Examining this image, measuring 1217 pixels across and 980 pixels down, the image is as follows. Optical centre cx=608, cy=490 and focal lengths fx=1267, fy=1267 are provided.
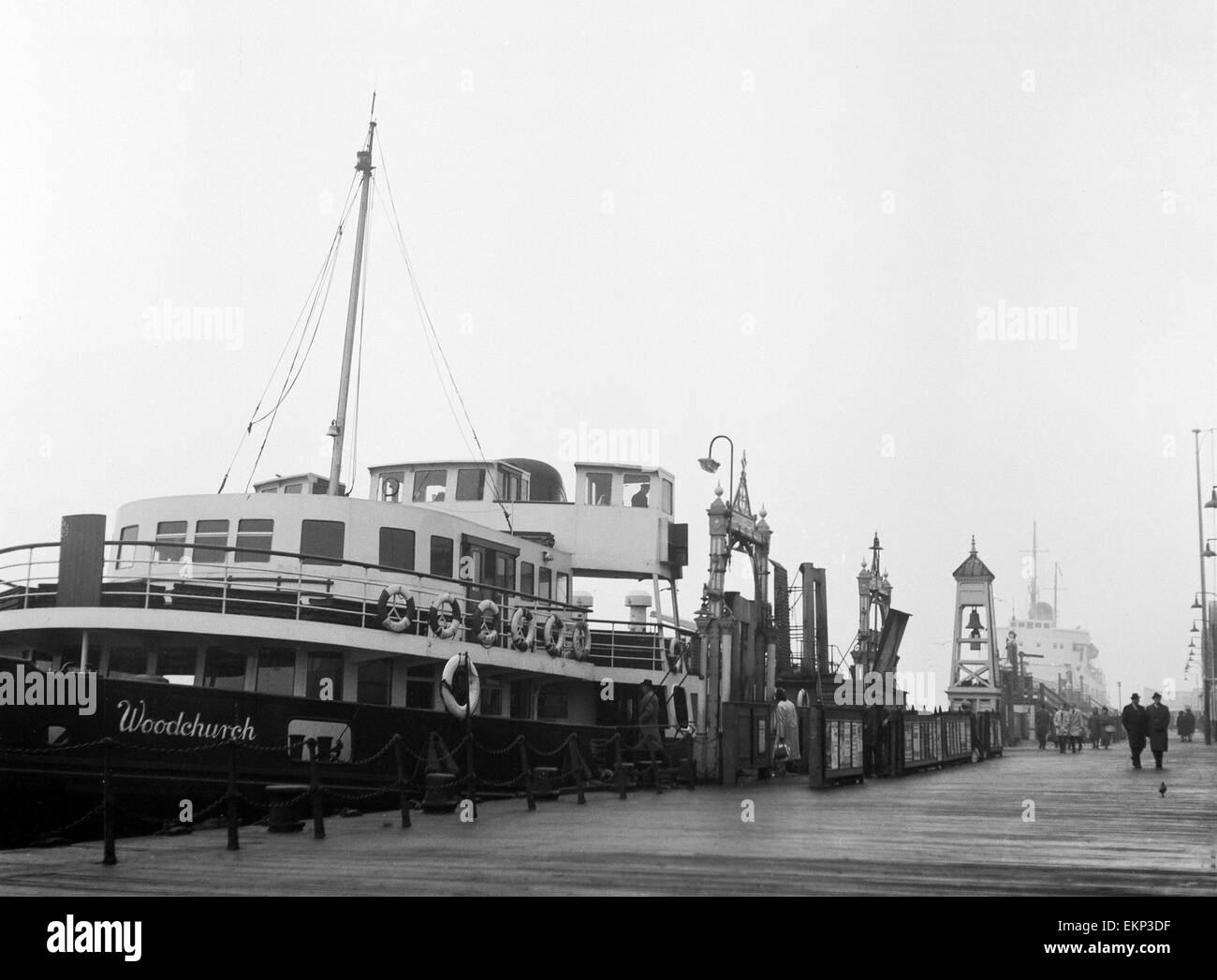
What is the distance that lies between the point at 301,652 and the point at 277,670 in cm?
40

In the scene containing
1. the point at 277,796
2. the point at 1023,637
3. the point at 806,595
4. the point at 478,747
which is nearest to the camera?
the point at 277,796

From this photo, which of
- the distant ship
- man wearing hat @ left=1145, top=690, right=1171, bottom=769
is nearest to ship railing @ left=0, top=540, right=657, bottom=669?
man wearing hat @ left=1145, top=690, right=1171, bottom=769

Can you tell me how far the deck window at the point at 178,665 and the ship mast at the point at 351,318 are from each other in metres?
3.71

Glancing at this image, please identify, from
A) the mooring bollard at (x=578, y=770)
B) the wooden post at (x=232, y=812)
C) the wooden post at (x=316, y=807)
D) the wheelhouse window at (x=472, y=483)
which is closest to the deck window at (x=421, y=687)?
the mooring bollard at (x=578, y=770)

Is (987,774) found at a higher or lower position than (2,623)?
lower

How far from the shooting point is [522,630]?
20.6m

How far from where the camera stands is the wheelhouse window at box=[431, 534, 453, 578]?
19906 millimetres

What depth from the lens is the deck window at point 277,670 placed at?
54.8 ft

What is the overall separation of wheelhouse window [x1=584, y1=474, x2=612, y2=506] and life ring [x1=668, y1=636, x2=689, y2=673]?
332 cm

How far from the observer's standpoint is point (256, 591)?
1648 cm
